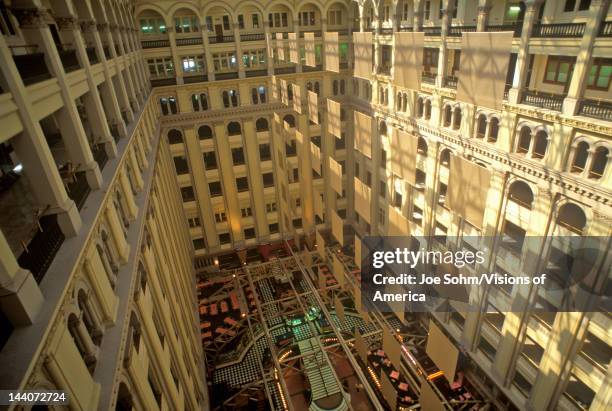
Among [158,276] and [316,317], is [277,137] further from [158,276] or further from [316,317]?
[158,276]

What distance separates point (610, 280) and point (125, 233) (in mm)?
18682

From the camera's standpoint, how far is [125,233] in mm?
13430

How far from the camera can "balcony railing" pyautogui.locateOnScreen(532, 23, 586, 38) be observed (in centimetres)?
1474

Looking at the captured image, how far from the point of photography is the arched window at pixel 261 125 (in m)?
34.2

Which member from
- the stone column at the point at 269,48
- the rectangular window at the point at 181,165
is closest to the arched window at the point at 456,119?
the stone column at the point at 269,48

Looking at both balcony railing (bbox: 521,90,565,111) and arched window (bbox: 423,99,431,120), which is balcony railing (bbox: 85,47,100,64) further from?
arched window (bbox: 423,99,431,120)

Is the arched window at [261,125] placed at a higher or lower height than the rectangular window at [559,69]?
lower

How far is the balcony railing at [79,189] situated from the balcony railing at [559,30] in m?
17.7

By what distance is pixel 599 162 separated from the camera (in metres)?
15.3

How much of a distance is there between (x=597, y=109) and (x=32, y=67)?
1780cm

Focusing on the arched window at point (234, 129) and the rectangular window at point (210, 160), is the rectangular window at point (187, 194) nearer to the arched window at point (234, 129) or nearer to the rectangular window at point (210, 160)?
the rectangular window at point (210, 160)

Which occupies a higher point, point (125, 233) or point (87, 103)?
point (87, 103)

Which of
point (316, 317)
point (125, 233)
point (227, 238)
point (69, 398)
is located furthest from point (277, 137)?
point (69, 398)

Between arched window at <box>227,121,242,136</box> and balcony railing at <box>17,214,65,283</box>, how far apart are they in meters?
26.2
